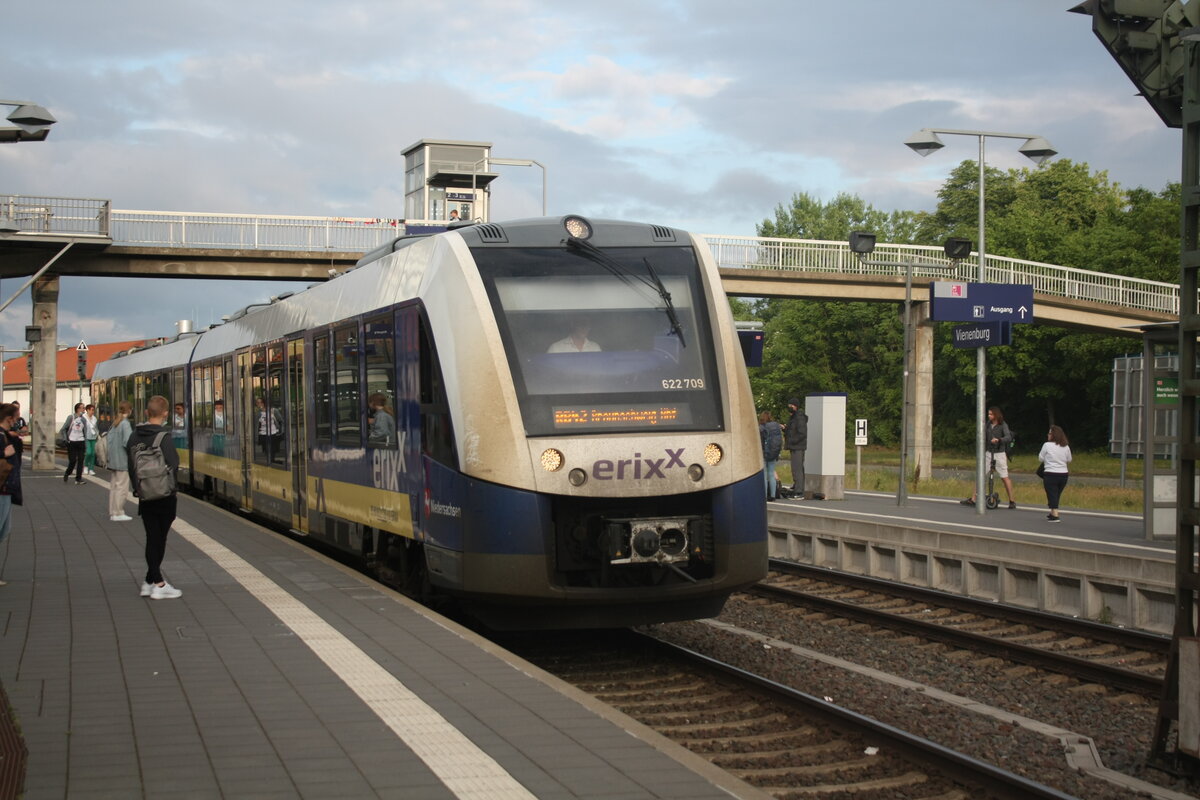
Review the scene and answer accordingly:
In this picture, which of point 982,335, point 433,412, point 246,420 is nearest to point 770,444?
point 982,335

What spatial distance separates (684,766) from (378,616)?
15.3 ft

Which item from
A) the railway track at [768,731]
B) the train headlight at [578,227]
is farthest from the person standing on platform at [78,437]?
the train headlight at [578,227]

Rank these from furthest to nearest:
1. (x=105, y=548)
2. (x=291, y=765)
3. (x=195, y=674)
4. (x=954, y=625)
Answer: (x=105, y=548)
(x=954, y=625)
(x=195, y=674)
(x=291, y=765)

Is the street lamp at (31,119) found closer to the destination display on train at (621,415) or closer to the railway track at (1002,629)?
the railway track at (1002,629)

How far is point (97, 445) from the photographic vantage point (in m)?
37.3

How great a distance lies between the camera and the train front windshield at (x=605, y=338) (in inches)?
372

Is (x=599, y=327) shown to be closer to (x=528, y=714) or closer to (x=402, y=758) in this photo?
(x=528, y=714)

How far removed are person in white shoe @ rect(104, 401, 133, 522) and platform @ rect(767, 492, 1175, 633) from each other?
8.04m

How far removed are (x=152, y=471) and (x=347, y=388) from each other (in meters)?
2.47

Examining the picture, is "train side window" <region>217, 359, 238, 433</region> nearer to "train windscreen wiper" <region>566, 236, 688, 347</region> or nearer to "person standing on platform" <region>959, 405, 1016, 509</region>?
"train windscreen wiper" <region>566, 236, 688, 347</region>

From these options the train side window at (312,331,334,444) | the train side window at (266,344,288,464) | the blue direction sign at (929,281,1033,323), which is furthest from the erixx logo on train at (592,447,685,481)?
the blue direction sign at (929,281,1033,323)

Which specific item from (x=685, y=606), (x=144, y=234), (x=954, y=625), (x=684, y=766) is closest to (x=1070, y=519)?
(x=954, y=625)

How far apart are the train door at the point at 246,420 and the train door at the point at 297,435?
2.83 meters

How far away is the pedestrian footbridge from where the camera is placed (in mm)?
35938
